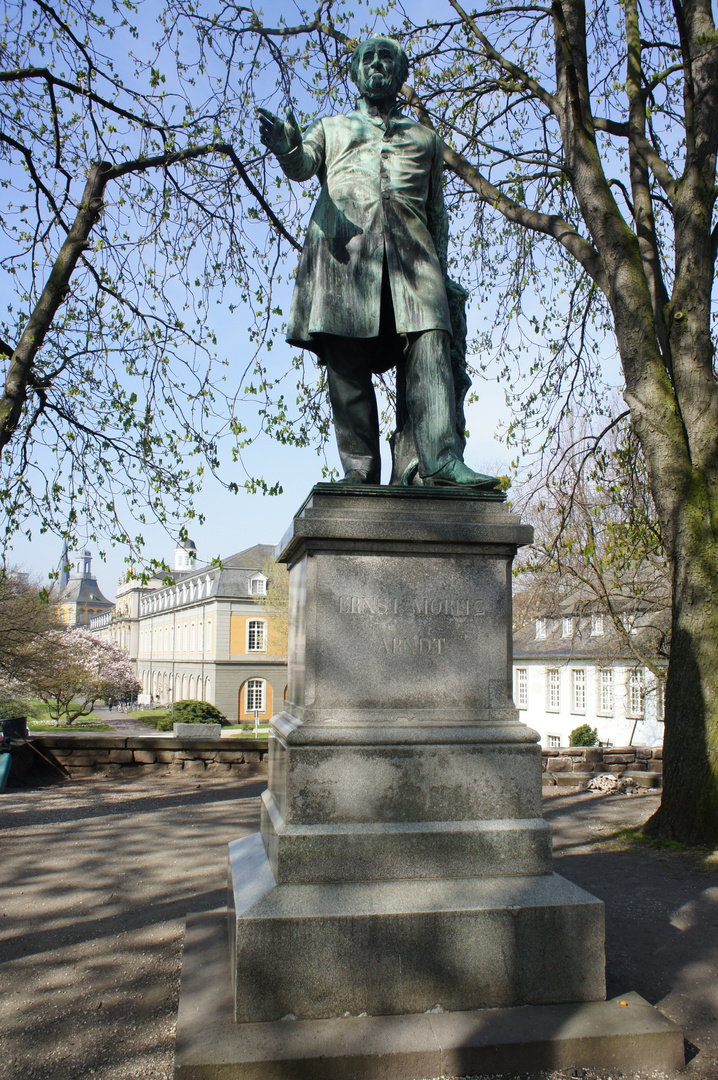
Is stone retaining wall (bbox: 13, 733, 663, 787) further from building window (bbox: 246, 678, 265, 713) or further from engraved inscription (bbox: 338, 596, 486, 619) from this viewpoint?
building window (bbox: 246, 678, 265, 713)

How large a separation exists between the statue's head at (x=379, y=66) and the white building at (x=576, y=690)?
82.8 feet

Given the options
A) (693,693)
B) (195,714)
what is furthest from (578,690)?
(693,693)

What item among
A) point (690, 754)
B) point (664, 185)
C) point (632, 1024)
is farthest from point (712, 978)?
point (664, 185)

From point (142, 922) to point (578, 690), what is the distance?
112 feet

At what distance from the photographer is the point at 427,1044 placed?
251 centimetres

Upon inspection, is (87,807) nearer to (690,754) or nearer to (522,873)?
(690,754)

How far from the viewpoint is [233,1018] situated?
265 cm

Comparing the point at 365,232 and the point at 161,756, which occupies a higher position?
the point at 365,232

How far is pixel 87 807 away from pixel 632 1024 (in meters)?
7.73

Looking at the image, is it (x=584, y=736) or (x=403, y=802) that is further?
(x=584, y=736)

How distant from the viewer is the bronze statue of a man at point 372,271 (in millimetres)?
3658

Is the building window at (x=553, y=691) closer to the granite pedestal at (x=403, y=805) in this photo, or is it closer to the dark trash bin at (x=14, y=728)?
the dark trash bin at (x=14, y=728)

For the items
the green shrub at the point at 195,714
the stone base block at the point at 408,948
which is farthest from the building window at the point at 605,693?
the stone base block at the point at 408,948

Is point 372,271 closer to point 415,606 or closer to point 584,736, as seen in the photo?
point 415,606
